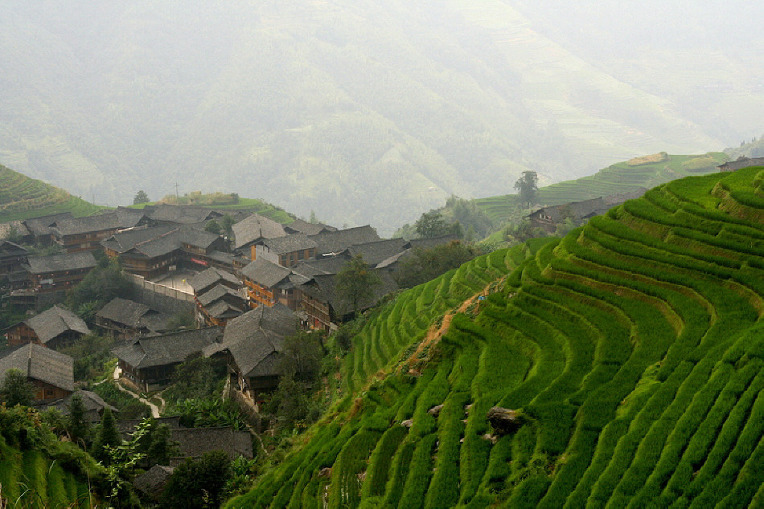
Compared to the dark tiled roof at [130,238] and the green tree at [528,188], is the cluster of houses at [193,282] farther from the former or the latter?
the green tree at [528,188]

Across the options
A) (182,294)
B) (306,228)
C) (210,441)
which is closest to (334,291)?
(210,441)

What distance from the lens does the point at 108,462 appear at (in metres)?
21.2

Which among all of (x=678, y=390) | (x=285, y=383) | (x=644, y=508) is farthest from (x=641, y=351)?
(x=285, y=383)

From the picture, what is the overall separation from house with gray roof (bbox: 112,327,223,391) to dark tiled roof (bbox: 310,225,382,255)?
1653 centimetres

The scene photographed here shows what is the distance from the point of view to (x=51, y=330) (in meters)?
44.6

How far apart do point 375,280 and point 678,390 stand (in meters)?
21.1

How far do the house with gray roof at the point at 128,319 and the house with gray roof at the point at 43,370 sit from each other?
10627 mm

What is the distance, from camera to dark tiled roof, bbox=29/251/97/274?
53.2 metres

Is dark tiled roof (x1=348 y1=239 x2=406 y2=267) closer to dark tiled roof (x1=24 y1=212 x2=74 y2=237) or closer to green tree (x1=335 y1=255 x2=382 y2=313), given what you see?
green tree (x1=335 y1=255 x2=382 y2=313)

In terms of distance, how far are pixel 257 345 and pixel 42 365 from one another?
485 inches

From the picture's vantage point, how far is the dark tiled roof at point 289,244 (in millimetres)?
50562

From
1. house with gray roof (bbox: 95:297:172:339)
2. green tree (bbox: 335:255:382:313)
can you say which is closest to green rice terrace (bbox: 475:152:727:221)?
house with gray roof (bbox: 95:297:172:339)

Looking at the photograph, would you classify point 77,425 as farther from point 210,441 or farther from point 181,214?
point 181,214

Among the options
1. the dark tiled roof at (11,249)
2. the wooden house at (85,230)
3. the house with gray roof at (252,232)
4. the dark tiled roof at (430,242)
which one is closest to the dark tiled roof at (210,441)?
the dark tiled roof at (430,242)
